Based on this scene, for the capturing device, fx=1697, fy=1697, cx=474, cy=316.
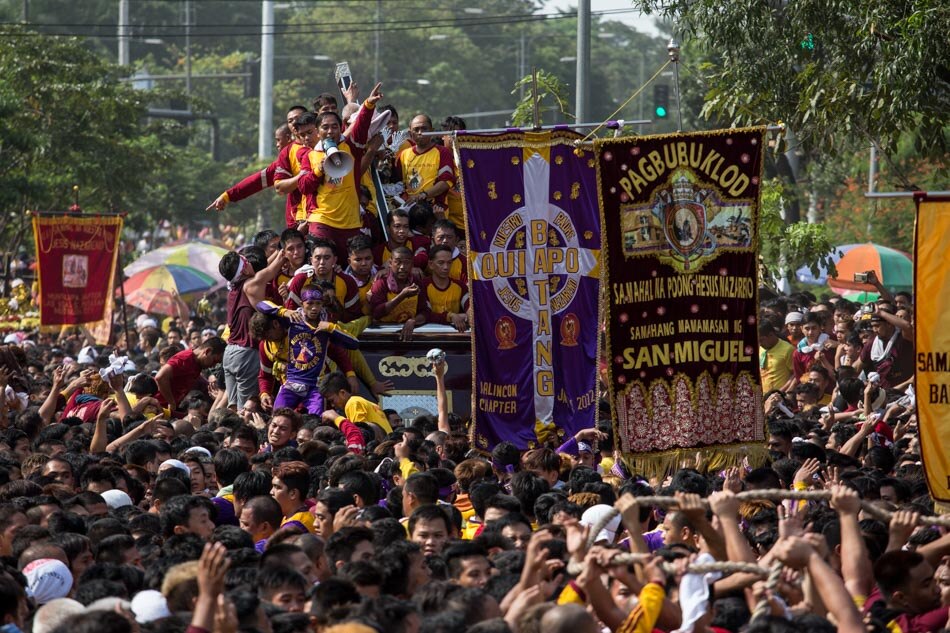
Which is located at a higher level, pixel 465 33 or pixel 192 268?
pixel 465 33

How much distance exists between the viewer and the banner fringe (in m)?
10.4

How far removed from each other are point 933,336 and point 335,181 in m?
7.16

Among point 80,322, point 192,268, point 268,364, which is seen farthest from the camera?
point 192,268

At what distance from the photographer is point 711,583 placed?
6645mm

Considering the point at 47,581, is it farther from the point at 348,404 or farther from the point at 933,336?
the point at 348,404

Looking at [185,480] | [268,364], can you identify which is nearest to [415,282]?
[268,364]

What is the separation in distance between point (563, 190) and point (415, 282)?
2.65 m

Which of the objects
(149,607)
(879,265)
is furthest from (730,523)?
(879,265)

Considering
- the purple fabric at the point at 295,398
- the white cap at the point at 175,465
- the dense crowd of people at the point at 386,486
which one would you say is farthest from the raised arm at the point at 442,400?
the white cap at the point at 175,465

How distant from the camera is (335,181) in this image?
14.4 m

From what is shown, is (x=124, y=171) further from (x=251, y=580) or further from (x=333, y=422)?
(x=251, y=580)

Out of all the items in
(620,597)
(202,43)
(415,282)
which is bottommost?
(620,597)

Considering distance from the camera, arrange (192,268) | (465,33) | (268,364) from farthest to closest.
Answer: (465,33), (192,268), (268,364)

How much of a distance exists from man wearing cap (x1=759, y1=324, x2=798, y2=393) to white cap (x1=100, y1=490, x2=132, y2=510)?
7300 mm
